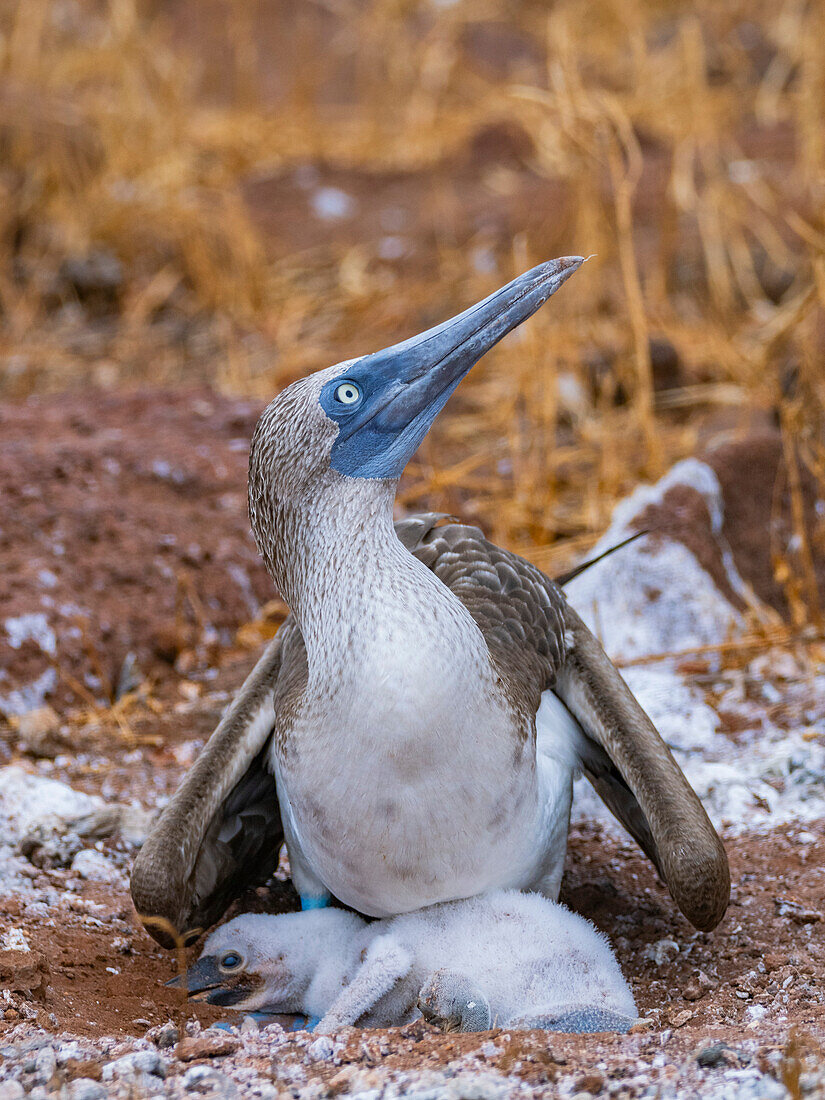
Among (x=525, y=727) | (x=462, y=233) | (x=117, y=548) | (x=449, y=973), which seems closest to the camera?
(x=449, y=973)

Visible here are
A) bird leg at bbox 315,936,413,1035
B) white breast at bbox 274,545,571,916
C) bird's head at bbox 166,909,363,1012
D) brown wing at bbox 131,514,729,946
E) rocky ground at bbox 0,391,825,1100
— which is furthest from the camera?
bird's head at bbox 166,909,363,1012

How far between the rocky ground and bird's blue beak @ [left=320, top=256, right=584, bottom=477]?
1.07 metres

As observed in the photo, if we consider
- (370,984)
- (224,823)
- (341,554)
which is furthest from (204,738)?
(341,554)

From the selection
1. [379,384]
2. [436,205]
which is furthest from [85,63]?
[379,384]

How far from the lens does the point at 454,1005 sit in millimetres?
2346

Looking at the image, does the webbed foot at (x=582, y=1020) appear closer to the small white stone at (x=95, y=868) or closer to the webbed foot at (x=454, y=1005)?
the webbed foot at (x=454, y=1005)

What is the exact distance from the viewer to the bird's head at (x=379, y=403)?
2.48 m

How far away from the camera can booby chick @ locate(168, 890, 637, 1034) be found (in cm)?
238

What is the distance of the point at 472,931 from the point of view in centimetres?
252

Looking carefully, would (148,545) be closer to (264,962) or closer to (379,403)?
(264,962)

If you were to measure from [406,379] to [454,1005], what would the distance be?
1.18 m

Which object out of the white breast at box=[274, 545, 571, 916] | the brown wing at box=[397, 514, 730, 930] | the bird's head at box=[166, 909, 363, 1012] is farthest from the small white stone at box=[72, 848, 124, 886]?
the brown wing at box=[397, 514, 730, 930]

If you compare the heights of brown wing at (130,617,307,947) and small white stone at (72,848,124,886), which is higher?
brown wing at (130,617,307,947)

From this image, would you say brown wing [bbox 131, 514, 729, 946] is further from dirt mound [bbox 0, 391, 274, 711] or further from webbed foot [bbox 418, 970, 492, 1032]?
dirt mound [bbox 0, 391, 274, 711]
